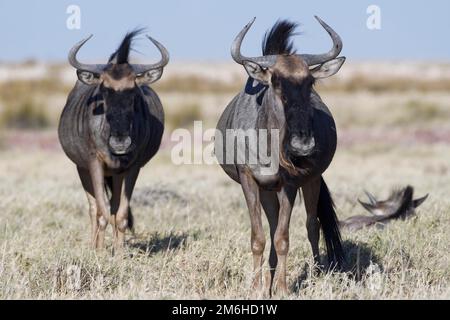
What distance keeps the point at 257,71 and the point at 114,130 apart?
2433mm

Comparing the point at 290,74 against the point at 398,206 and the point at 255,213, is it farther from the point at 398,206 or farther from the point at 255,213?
the point at 398,206

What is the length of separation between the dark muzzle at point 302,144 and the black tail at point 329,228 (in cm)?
162

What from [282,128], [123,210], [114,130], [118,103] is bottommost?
[123,210]

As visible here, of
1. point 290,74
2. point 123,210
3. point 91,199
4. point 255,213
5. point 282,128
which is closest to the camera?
point 290,74

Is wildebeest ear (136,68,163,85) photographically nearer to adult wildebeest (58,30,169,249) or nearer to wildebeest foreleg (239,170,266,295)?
adult wildebeest (58,30,169,249)

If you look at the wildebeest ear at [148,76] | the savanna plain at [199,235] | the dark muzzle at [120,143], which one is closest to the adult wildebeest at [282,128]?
the savanna plain at [199,235]

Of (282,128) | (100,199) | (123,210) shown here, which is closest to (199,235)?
(123,210)

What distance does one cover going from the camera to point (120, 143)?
359 inches

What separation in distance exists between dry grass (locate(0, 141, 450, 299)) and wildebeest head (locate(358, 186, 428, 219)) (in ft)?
0.58

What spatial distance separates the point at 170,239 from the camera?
9406mm

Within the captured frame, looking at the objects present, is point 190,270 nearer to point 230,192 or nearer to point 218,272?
point 218,272
